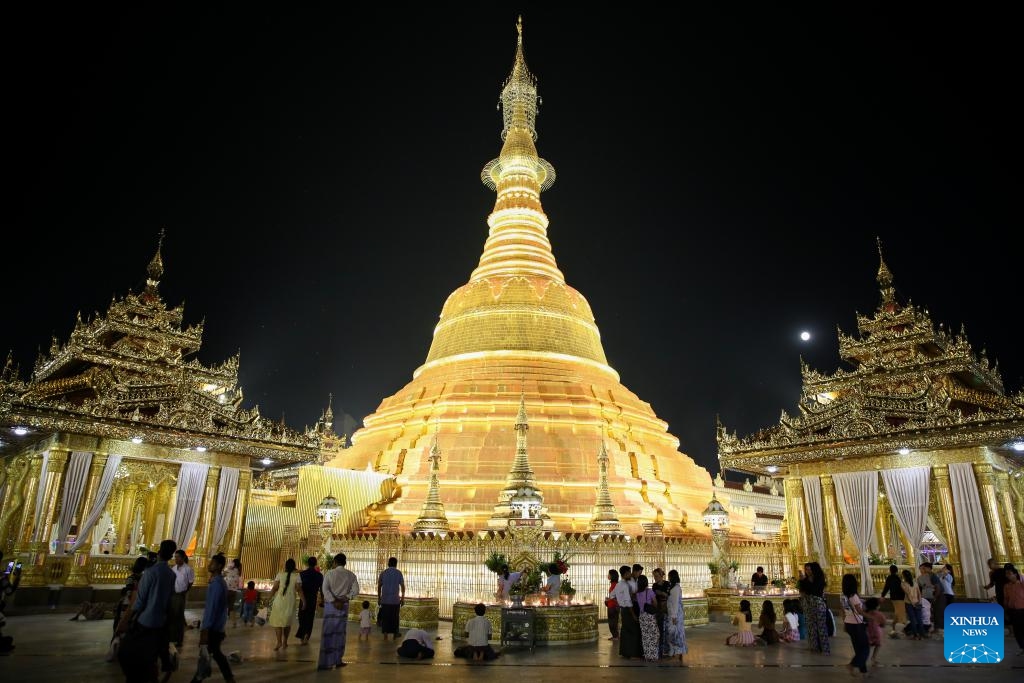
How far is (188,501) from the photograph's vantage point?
1998cm

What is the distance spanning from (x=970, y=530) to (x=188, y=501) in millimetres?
21451

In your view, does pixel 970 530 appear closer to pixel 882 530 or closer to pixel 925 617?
pixel 882 530

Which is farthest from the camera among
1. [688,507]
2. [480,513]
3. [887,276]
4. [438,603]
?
[887,276]

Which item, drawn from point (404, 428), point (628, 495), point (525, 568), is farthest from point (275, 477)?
point (525, 568)

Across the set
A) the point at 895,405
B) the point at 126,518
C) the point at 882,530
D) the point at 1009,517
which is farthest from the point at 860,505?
the point at 126,518

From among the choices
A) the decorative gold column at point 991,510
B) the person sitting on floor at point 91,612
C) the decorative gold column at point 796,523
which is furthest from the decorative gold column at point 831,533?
the person sitting on floor at point 91,612

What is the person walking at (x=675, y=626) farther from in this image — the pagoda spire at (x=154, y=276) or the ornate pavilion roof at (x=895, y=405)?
the pagoda spire at (x=154, y=276)

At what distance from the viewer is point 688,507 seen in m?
24.8

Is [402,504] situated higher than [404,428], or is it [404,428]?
[404,428]

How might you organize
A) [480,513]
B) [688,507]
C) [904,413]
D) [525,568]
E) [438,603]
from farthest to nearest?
1. [688,507]
2. [480,513]
3. [904,413]
4. [438,603]
5. [525,568]

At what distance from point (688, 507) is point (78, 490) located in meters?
19.2

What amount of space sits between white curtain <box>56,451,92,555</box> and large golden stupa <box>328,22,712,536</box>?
833cm

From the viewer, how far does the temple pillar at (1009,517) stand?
17.5 metres

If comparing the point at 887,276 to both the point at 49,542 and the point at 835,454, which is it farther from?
the point at 49,542
